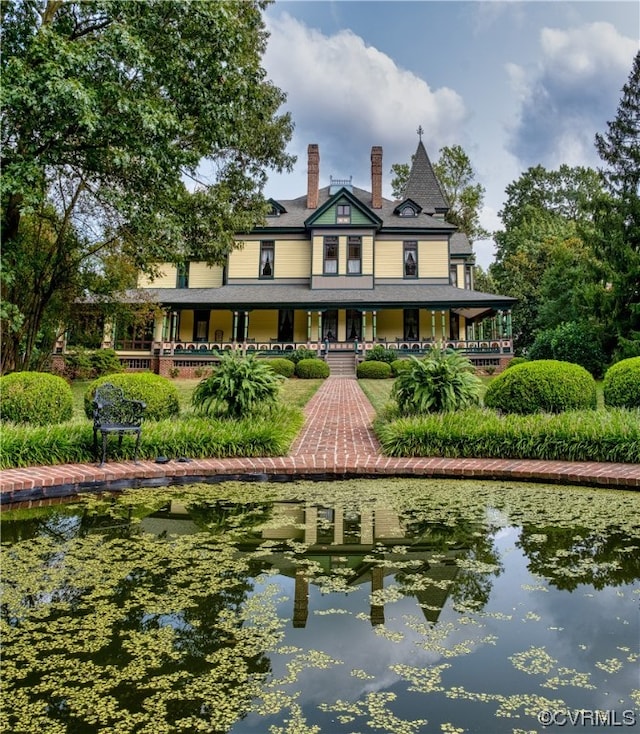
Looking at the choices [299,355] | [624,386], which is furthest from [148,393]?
[299,355]

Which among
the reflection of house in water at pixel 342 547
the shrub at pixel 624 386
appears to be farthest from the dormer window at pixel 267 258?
the reflection of house in water at pixel 342 547

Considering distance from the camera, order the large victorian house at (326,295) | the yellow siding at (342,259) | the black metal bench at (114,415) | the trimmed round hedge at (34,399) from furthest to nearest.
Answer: the yellow siding at (342,259)
the large victorian house at (326,295)
the trimmed round hedge at (34,399)
the black metal bench at (114,415)

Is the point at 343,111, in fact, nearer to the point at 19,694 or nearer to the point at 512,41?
the point at 512,41

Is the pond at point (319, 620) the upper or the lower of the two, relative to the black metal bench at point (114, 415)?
lower

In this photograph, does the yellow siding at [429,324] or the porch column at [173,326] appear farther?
the yellow siding at [429,324]

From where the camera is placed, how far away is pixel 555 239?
35.6m

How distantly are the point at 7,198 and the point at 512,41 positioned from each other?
13502mm

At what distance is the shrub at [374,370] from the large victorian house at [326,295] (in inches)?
91.5

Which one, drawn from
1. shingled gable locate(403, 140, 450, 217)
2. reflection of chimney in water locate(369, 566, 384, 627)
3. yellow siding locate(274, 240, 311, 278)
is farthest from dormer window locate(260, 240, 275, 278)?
reflection of chimney in water locate(369, 566, 384, 627)

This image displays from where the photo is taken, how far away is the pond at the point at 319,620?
2.26 metres

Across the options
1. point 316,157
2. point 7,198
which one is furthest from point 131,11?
point 316,157

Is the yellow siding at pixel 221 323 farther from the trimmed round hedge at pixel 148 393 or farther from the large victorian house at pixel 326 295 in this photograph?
the trimmed round hedge at pixel 148 393

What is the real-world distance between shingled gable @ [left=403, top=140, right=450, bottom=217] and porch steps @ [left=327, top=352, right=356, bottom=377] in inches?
546

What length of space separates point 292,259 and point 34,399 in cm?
2181
